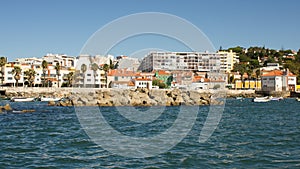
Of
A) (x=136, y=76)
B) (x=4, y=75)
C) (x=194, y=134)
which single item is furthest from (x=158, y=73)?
(x=194, y=134)

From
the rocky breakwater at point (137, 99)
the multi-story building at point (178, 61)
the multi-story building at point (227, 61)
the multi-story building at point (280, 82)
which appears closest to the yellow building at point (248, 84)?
the multi-story building at point (280, 82)

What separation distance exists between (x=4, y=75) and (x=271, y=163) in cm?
8456

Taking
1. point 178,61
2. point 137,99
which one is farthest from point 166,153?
point 178,61

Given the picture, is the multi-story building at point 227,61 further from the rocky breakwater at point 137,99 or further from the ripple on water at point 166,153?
the ripple on water at point 166,153

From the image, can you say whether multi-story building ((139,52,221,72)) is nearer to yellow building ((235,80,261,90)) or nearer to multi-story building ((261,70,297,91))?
yellow building ((235,80,261,90))

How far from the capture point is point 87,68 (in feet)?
313

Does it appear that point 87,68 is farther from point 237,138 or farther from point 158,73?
point 237,138

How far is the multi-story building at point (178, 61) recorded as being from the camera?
144 m

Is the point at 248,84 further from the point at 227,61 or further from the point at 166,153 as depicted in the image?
the point at 166,153

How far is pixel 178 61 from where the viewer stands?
486 ft

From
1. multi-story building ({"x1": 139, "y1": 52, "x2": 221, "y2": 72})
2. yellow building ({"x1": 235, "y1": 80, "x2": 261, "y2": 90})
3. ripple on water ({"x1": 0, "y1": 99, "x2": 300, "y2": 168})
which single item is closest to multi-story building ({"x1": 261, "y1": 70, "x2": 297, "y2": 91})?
yellow building ({"x1": 235, "y1": 80, "x2": 261, "y2": 90})

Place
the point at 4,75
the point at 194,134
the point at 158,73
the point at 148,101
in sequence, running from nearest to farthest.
Answer: the point at 194,134 → the point at 148,101 → the point at 4,75 → the point at 158,73

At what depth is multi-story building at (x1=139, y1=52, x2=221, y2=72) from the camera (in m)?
144

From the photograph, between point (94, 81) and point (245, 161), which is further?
point (94, 81)
